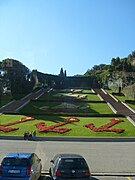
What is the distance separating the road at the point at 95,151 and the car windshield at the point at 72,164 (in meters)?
3.59

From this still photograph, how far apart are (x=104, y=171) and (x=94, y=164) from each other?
164 centimetres

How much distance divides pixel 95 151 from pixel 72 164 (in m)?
10.1

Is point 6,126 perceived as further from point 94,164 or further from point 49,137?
point 94,164

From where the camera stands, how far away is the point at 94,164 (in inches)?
699

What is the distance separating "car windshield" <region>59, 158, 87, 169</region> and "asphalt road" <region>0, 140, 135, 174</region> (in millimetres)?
3746

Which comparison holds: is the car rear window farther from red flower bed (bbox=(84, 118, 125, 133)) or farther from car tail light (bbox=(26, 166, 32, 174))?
red flower bed (bbox=(84, 118, 125, 133))

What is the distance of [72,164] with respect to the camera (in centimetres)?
1234

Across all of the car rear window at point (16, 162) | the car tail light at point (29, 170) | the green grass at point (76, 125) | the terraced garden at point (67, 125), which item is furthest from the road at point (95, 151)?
the car tail light at point (29, 170)

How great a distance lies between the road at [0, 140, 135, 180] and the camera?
1702cm

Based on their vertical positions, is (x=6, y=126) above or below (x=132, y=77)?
below

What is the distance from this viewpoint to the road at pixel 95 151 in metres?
17.0

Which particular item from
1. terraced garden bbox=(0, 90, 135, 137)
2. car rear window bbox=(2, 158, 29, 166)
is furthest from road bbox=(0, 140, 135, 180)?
car rear window bbox=(2, 158, 29, 166)

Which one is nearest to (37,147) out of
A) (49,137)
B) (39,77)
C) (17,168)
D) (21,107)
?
(49,137)

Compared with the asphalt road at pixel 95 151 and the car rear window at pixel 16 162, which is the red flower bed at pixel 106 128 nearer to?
the asphalt road at pixel 95 151
